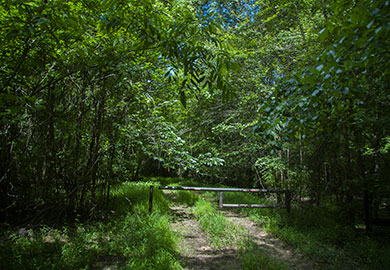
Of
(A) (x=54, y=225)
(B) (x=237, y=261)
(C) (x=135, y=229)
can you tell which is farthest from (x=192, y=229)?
(A) (x=54, y=225)

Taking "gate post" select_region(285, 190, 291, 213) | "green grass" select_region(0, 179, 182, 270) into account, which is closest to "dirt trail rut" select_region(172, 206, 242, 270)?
"green grass" select_region(0, 179, 182, 270)

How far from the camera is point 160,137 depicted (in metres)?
4.90

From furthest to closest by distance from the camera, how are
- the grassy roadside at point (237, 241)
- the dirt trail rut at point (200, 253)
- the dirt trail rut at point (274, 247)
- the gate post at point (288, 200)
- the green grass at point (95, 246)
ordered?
the gate post at point (288, 200)
the dirt trail rut at point (274, 247)
the dirt trail rut at point (200, 253)
the grassy roadside at point (237, 241)
the green grass at point (95, 246)

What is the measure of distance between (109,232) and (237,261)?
7.76ft

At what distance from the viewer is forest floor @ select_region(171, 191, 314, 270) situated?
12.4 feet

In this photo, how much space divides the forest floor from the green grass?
1.07 feet

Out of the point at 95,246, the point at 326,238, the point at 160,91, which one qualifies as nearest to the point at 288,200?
the point at 326,238

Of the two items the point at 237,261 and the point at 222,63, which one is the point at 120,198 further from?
the point at 222,63

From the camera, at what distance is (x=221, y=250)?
4312mm

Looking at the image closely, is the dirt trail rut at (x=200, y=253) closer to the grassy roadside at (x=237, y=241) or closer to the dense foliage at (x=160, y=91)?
the grassy roadside at (x=237, y=241)

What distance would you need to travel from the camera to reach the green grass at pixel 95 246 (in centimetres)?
302

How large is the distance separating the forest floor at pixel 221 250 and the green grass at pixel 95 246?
0.33 meters

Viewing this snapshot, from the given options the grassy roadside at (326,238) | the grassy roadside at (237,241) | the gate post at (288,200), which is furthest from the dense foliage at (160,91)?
the grassy roadside at (237,241)

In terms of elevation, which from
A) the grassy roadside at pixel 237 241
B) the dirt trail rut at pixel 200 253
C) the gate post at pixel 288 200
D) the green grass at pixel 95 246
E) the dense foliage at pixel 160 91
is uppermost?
the dense foliage at pixel 160 91
